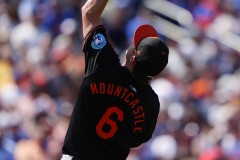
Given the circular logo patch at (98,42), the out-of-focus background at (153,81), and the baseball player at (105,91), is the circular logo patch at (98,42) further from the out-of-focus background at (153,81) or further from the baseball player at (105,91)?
the out-of-focus background at (153,81)

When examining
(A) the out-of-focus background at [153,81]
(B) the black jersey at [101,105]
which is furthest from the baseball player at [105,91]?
(A) the out-of-focus background at [153,81]

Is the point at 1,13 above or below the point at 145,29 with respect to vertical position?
below

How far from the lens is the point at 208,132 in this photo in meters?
9.72

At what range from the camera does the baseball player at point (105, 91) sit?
5195mm

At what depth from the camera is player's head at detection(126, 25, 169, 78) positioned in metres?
5.23

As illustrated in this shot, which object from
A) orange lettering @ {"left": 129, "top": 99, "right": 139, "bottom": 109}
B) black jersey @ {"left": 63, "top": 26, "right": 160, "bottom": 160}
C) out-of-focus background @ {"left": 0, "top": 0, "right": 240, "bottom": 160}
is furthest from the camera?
out-of-focus background @ {"left": 0, "top": 0, "right": 240, "bottom": 160}

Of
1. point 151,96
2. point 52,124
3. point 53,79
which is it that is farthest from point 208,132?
point 151,96

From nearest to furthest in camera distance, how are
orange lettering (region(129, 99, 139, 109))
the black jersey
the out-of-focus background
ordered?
the black jersey, orange lettering (region(129, 99, 139, 109)), the out-of-focus background

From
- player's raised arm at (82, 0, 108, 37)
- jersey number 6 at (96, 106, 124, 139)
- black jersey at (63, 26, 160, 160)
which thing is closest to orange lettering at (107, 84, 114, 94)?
black jersey at (63, 26, 160, 160)

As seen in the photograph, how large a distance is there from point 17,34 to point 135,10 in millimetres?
2003

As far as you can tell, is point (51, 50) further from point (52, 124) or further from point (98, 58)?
point (98, 58)

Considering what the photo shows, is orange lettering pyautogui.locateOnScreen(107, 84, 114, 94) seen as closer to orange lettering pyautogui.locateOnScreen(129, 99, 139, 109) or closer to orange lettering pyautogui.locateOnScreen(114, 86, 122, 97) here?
orange lettering pyautogui.locateOnScreen(114, 86, 122, 97)

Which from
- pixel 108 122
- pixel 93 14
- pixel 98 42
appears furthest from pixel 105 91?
pixel 93 14

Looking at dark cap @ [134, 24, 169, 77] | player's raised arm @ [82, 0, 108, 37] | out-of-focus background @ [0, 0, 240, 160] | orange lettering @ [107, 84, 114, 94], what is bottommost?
out-of-focus background @ [0, 0, 240, 160]
